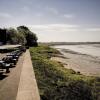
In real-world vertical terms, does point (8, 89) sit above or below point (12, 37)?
below

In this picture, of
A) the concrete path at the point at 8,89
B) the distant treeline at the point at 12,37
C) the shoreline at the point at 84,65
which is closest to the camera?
the concrete path at the point at 8,89

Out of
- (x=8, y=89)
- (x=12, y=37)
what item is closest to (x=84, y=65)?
(x=8, y=89)

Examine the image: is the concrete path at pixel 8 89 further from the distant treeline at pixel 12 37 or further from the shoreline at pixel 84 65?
the distant treeline at pixel 12 37

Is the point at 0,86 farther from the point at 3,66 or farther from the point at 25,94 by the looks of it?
the point at 3,66

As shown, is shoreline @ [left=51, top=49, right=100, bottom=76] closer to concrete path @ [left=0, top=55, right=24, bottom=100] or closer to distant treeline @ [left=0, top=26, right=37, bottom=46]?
concrete path @ [left=0, top=55, right=24, bottom=100]

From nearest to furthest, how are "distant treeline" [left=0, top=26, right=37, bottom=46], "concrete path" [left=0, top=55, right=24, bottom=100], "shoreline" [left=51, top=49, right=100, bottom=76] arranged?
"concrete path" [left=0, top=55, right=24, bottom=100], "shoreline" [left=51, top=49, right=100, bottom=76], "distant treeline" [left=0, top=26, right=37, bottom=46]

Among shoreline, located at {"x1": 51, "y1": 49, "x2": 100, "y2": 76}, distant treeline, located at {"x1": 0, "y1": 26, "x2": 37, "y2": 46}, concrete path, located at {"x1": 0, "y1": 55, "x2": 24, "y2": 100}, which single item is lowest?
shoreline, located at {"x1": 51, "y1": 49, "x2": 100, "y2": 76}

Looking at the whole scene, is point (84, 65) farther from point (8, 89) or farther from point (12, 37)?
point (12, 37)

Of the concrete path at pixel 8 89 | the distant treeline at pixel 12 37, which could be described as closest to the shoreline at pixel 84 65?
the concrete path at pixel 8 89

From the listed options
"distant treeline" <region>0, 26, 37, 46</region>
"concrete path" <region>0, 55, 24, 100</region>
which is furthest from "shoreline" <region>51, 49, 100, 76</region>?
"distant treeline" <region>0, 26, 37, 46</region>

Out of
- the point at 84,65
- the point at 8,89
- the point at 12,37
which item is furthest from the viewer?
the point at 12,37

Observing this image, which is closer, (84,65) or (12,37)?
(84,65)

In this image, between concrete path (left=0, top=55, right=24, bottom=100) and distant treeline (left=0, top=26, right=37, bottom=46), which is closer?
concrete path (left=0, top=55, right=24, bottom=100)

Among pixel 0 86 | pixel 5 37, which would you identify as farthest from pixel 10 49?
pixel 0 86
